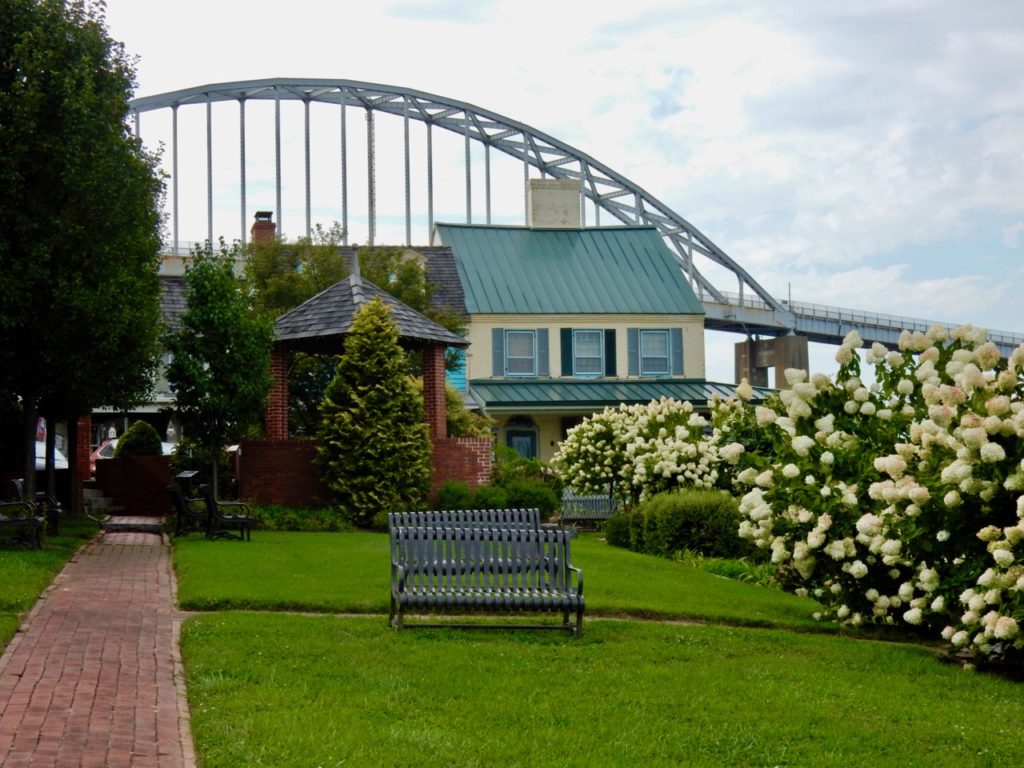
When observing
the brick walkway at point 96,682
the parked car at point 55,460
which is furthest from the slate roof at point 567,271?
the brick walkway at point 96,682

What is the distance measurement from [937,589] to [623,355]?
32.8m

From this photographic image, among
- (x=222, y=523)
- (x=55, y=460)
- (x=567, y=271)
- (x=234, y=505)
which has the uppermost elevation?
(x=567, y=271)

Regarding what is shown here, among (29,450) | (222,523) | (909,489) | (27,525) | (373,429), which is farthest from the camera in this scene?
(373,429)

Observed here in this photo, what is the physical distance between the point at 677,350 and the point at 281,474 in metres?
20.9

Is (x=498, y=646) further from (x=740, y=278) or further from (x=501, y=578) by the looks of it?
(x=740, y=278)

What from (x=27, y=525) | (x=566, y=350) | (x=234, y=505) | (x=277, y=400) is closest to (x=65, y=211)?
(x=27, y=525)

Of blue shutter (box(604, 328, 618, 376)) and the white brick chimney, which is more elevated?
the white brick chimney

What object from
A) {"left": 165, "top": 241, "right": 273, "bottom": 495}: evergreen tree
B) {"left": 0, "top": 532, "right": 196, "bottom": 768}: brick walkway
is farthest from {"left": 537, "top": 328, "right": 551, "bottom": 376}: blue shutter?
{"left": 0, "top": 532, "right": 196, "bottom": 768}: brick walkway

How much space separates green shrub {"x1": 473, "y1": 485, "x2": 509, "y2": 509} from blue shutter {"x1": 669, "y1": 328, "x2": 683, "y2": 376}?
18.8m

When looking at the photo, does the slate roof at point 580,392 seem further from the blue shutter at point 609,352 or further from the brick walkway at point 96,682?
the brick walkway at point 96,682

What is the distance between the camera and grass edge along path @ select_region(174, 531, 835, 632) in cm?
1298

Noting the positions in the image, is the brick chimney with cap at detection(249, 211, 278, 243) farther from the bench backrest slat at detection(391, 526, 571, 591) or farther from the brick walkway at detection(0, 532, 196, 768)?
the bench backrest slat at detection(391, 526, 571, 591)

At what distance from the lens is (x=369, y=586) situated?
14375mm

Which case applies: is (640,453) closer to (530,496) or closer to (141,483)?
(530,496)
